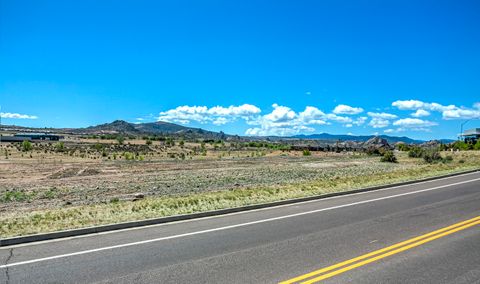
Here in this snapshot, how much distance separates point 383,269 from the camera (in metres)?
6.62

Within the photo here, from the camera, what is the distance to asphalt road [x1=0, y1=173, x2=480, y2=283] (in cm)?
636

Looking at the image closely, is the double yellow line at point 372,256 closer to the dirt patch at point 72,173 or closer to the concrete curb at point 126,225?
the concrete curb at point 126,225

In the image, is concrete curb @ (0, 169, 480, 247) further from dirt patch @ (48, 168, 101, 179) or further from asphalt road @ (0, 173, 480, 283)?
dirt patch @ (48, 168, 101, 179)

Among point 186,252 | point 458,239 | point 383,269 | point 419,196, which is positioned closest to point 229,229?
point 186,252

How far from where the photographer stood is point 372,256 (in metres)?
7.34

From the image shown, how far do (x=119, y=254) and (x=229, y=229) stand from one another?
2.95 metres

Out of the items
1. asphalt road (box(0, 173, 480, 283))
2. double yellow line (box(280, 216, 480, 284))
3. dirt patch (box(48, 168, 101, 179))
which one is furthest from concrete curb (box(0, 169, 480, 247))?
dirt patch (box(48, 168, 101, 179))

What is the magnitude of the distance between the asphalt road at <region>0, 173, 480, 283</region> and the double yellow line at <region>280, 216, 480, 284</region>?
0.06 ft

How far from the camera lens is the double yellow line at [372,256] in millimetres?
6262

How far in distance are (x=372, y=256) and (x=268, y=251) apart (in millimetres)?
1883

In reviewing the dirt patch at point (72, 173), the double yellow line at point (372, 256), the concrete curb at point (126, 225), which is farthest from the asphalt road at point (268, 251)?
the dirt patch at point (72, 173)

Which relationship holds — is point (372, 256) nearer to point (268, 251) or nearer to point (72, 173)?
point (268, 251)

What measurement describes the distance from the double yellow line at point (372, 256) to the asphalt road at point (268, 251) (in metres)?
0.02

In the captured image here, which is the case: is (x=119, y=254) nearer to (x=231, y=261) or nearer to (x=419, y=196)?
(x=231, y=261)
